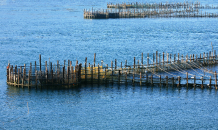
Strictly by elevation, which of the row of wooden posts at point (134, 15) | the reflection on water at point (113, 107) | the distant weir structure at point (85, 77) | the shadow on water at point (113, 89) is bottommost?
the reflection on water at point (113, 107)

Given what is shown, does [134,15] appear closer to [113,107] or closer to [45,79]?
[45,79]

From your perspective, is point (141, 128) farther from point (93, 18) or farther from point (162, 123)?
point (93, 18)

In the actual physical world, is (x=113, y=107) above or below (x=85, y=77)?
below

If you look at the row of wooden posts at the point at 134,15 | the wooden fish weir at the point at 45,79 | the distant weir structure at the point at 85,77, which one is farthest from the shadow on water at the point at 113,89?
the row of wooden posts at the point at 134,15

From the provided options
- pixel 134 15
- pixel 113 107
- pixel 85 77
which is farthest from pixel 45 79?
pixel 134 15

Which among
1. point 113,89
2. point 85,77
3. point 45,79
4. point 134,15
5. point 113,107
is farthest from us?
point 134,15

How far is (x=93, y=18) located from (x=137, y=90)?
115644mm

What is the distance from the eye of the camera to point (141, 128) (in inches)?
1796

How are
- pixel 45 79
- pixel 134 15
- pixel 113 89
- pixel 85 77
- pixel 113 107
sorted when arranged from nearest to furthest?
pixel 113 107 < pixel 45 79 < pixel 113 89 < pixel 85 77 < pixel 134 15

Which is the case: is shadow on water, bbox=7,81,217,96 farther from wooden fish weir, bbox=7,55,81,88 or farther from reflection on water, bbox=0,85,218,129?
wooden fish weir, bbox=7,55,81,88

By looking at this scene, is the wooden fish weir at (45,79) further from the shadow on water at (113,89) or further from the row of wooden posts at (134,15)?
the row of wooden posts at (134,15)

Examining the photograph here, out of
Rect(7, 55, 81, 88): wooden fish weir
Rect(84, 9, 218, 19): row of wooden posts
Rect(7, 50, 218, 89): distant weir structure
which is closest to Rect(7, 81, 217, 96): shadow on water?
Rect(7, 50, 218, 89): distant weir structure

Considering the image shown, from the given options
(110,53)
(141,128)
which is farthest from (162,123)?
(110,53)

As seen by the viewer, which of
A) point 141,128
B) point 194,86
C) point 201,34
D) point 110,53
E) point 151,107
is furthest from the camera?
point 201,34
